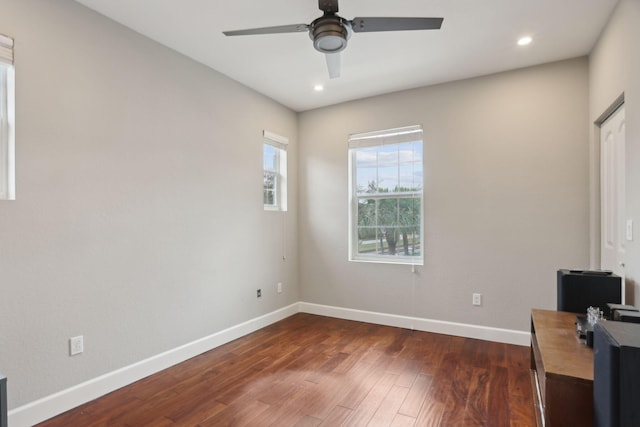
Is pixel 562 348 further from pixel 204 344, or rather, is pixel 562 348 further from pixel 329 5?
pixel 204 344

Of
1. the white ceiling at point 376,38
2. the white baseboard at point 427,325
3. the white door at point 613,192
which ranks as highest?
the white ceiling at point 376,38

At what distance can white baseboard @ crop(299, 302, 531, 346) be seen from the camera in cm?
325

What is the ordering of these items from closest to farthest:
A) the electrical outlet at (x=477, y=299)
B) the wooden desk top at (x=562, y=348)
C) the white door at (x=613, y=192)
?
1. the wooden desk top at (x=562, y=348)
2. the white door at (x=613, y=192)
3. the electrical outlet at (x=477, y=299)

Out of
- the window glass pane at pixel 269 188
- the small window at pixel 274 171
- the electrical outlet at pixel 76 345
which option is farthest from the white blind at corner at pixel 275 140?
the electrical outlet at pixel 76 345

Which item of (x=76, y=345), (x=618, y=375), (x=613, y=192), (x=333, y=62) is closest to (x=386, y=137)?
(x=333, y=62)

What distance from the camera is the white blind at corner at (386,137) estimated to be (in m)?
3.78

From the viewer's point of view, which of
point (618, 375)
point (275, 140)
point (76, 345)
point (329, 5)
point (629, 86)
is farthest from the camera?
point (275, 140)

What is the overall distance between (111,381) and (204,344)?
0.84 meters

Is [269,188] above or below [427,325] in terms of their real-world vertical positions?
above

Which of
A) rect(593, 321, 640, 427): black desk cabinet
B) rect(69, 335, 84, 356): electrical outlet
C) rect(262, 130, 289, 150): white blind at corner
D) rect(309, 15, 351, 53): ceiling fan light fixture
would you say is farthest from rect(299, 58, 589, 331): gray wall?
rect(69, 335, 84, 356): electrical outlet

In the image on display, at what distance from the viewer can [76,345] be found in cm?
222

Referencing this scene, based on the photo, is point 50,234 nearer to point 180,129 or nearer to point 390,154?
point 180,129

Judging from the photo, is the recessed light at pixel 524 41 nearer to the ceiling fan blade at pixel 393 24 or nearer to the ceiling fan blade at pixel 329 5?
the ceiling fan blade at pixel 393 24

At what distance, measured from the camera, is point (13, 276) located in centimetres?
195
